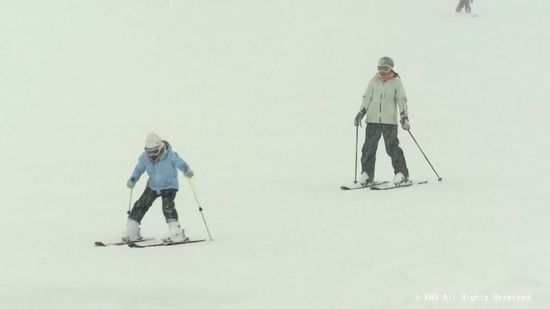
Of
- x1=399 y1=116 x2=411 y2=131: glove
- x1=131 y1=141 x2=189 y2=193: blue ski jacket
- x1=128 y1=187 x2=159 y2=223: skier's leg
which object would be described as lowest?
x1=128 y1=187 x2=159 y2=223: skier's leg

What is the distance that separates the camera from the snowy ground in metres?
7.58

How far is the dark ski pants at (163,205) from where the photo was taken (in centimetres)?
954

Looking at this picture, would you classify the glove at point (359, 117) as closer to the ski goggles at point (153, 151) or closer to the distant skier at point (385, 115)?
the distant skier at point (385, 115)

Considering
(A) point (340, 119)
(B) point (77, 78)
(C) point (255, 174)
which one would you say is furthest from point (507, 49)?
(C) point (255, 174)

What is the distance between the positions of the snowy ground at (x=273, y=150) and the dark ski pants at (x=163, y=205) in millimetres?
538

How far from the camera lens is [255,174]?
14602 mm

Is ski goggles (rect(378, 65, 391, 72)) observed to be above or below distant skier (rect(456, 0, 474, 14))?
below

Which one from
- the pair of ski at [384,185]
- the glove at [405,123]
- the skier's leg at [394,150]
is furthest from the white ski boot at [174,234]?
the skier's leg at [394,150]

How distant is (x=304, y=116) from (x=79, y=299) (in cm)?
1295

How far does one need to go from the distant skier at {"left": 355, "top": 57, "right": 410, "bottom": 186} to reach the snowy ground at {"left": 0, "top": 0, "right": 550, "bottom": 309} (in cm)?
59

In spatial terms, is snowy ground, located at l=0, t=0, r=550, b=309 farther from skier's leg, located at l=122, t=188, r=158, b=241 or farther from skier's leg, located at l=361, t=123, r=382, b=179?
skier's leg, located at l=361, t=123, r=382, b=179

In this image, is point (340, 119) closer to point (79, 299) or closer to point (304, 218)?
point (304, 218)

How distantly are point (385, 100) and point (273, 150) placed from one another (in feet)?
14.7

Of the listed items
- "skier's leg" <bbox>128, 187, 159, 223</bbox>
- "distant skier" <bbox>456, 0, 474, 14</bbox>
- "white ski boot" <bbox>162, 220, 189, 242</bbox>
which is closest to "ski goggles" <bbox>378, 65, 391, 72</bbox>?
"skier's leg" <bbox>128, 187, 159, 223</bbox>
